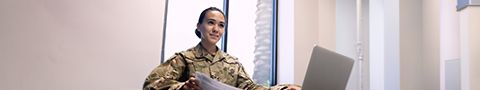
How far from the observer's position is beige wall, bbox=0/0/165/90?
185 centimetres

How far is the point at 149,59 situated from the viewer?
93.7 inches

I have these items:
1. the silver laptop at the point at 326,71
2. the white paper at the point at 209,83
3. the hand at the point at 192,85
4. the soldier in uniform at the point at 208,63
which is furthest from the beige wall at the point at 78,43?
the silver laptop at the point at 326,71

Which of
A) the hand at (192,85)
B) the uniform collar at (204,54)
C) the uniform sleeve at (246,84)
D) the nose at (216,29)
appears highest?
the nose at (216,29)

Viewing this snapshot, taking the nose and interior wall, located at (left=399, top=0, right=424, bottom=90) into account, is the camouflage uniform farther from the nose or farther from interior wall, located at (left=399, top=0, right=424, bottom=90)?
interior wall, located at (left=399, top=0, right=424, bottom=90)

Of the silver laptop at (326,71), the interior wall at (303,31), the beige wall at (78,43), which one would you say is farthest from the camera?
the interior wall at (303,31)

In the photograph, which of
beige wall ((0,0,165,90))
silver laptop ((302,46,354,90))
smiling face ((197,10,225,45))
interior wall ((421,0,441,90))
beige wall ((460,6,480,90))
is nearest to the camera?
silver laptop ((302,46,354,90))

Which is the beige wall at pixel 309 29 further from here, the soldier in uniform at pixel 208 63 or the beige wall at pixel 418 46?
the soldier in uniform at pixel 208 63

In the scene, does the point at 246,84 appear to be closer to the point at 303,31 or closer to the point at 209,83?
the point at 209,83

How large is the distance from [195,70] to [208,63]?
0.08m

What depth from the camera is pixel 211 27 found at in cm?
168

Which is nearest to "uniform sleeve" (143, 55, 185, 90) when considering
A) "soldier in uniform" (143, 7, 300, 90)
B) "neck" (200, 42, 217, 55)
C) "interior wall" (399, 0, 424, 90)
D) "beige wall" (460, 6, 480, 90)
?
"soldier in uniform" (143, 7, 300, 90)

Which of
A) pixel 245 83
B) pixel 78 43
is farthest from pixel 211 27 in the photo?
pixel 78 43

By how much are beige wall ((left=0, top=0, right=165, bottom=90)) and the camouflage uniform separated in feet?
2.22

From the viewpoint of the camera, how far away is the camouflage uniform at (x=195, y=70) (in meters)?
1.48
